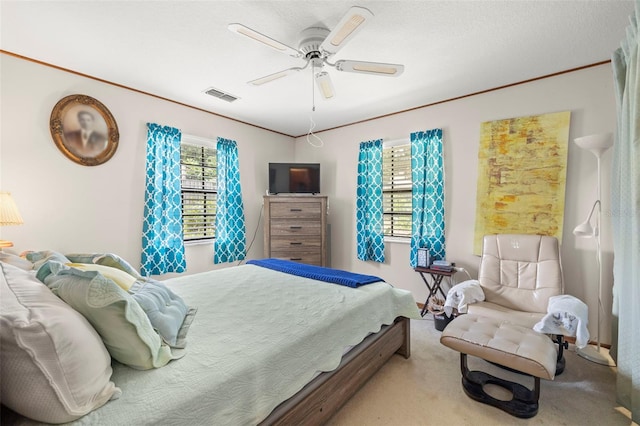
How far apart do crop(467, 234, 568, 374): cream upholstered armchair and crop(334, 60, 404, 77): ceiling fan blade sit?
1.87 meters

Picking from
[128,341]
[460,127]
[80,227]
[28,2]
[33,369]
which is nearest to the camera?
[33,369]

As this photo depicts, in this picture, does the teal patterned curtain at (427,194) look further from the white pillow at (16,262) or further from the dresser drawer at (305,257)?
the white pillow at (16,262)

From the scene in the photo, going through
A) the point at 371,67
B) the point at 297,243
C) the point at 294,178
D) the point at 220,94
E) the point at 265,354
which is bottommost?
the point at 265,354

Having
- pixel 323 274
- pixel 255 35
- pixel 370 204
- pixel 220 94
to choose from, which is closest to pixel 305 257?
pixel 370 204

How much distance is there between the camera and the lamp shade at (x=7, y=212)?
75.6 inches

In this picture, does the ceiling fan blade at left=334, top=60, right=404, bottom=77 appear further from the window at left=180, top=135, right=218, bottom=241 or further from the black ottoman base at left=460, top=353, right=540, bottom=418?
the window at left=180, top=135, right=218, bottom=241

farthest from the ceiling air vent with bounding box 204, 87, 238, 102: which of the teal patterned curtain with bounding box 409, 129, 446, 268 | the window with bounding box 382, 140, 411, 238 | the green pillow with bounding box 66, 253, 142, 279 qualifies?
the teal patterned curtain with bounding box 409, 129, 446, 268

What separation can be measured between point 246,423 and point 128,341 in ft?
1.75

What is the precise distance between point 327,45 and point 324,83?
0.45 metres

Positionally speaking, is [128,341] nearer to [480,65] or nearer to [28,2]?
[28,2]

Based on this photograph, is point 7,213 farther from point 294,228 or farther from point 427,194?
point 427,194

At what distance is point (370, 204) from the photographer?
152 inches

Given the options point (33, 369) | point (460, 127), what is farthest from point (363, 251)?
point (33, 369)

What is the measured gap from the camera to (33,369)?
70 centimetres
